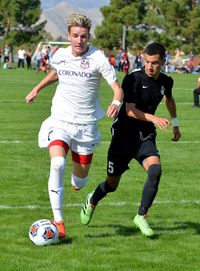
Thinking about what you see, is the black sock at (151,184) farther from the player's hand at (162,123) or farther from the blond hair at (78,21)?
the blond hair at (78,21)

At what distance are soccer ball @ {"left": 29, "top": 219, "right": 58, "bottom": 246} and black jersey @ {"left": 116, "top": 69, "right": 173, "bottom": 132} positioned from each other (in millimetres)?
1517

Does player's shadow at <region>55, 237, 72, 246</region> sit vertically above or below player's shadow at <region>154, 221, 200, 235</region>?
above

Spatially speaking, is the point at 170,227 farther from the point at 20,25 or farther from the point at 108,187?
the point at 20,25

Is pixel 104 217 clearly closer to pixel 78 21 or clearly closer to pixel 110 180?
pixel 110 180

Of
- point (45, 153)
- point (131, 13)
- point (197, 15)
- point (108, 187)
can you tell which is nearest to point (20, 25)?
point (131, 13)

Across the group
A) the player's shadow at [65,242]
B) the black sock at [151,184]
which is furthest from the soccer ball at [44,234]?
the black sock at [151,184]

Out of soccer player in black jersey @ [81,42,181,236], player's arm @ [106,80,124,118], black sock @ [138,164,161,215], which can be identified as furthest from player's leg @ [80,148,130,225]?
player's arm @ [106,80,124,118]

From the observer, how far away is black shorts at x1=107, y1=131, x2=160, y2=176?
8.45 m

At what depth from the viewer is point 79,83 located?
8344 millimetres

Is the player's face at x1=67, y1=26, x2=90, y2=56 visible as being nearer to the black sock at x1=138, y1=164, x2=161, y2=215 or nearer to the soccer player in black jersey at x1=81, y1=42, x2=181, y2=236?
the soccer player in black jersey at x1=81, y1=42, x2=181, y2=236

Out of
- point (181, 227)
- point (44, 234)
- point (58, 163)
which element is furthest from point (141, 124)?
point (44, 234)

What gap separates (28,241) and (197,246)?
1.74 meters

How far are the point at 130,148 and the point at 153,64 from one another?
97 cm

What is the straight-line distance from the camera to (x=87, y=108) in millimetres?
8422
